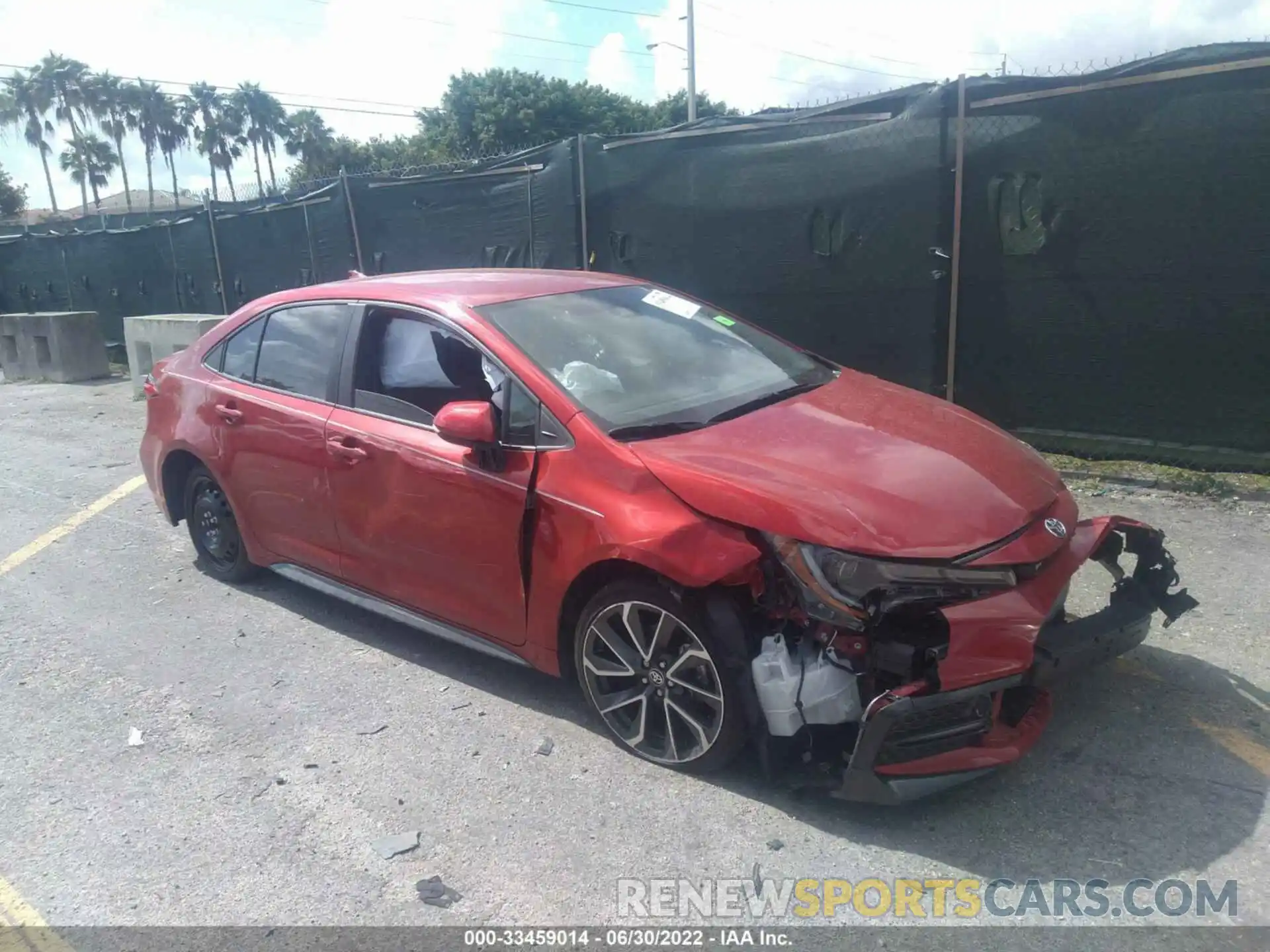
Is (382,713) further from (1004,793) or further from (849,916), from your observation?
(1004,793)

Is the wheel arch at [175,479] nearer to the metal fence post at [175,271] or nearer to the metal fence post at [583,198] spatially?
the metal fence post at [583,198]

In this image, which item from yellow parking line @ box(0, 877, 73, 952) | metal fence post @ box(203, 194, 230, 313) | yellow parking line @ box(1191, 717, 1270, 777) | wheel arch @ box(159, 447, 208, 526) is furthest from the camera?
metal fence post @ box(203, 194, 230, 313)

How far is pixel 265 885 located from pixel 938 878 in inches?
76.3

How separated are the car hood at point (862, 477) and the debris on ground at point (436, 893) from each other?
1.33 meters

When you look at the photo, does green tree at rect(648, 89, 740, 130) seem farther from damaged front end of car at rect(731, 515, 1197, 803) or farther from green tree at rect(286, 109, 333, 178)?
damaged front end of car at rect(731, 515, 1197, 803)

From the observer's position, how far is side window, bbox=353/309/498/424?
13.0 feet

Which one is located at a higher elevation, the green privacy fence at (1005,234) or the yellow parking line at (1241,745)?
the green privacy fence at (1005,234)

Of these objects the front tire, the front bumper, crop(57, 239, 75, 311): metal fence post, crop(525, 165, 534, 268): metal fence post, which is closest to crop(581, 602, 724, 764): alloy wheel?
the front tire

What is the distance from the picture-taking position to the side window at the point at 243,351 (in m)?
4.93

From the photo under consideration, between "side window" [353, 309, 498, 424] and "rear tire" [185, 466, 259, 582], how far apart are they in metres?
1.38

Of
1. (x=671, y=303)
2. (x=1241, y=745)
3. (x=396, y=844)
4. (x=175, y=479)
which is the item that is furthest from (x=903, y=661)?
(x=175, y=479)

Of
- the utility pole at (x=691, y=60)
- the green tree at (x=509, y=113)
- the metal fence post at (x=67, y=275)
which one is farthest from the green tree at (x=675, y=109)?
the metal fence post at (x=67, y=275)

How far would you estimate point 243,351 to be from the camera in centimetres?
502

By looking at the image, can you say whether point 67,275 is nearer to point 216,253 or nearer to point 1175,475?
point 216,253
